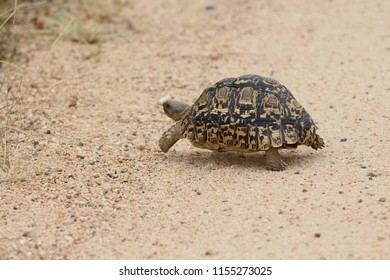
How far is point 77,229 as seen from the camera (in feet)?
14.9

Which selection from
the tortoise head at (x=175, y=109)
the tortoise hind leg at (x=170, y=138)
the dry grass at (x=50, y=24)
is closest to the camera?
the tortoise hind leg at (x=170, y=138)

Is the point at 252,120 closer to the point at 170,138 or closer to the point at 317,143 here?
the point at 317,143

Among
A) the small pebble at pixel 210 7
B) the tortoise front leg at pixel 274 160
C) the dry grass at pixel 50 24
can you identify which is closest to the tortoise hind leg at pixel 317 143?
the tortoise front leg at pixel 274 160

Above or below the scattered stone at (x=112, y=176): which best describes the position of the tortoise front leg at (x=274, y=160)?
above

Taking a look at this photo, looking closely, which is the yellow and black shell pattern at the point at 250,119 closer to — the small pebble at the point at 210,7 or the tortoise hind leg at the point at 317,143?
the tortoise hind leg at the point at 317,143

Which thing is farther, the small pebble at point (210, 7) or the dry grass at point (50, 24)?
the small pebble at point (210, 7)

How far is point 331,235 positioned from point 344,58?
4.34 meters

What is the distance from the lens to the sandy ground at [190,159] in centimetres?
431

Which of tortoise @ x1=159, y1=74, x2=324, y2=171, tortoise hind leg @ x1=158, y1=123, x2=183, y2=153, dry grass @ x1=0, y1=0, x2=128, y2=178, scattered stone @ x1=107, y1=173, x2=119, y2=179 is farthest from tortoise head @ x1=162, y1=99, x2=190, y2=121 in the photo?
dry grass @ x1=0, y1=0, x2=128, y2=178

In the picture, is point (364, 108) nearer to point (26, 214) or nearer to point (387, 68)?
point (387, 68)

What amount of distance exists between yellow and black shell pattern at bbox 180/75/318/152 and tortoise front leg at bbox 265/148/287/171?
8 cm

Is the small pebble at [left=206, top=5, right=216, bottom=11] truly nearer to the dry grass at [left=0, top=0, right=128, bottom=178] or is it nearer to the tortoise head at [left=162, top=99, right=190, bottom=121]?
the dry grass at [left=0, top=0, right=128, bottom=178]

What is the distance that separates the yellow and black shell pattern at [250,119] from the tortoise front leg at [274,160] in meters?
0.08

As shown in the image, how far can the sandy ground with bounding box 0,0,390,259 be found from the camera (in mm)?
4312
